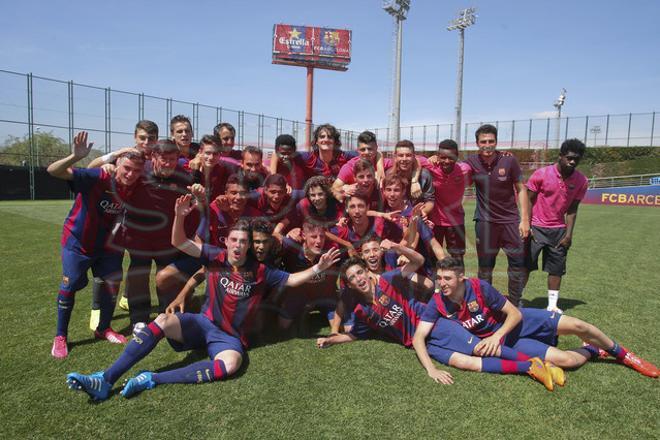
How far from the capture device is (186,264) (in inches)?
169

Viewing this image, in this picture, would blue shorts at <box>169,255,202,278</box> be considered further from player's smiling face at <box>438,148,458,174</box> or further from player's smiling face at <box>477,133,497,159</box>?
player's smiling face at <box>477,133,497,159</box>

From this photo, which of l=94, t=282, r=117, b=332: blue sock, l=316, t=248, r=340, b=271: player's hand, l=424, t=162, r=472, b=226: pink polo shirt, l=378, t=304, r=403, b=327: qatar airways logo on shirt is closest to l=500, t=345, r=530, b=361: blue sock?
l=378, t=304, r=403, b=327: qatar airways logo on shirt

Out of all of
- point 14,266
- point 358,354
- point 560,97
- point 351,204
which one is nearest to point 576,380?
point 358,354

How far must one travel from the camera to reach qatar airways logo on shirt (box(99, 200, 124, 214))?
3824 mm

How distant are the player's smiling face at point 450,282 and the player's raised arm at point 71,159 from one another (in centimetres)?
295

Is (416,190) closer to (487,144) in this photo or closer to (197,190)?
(487,144)

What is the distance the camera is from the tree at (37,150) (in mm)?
22797

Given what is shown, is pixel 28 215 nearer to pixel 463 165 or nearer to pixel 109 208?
pixel 109 208

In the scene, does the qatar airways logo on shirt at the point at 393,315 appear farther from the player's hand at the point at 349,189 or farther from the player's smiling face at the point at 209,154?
the player's smiling face at the point at 209,154

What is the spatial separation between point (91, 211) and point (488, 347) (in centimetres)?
355

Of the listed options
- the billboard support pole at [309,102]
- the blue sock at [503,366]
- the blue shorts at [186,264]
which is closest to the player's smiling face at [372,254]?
the blue sock at [503,366]

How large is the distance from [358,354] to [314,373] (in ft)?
1.70

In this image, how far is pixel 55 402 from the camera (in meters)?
2.79

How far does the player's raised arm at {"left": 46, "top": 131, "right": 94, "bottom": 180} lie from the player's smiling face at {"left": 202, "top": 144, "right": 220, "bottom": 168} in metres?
1.27
